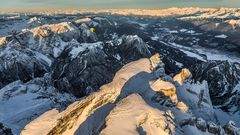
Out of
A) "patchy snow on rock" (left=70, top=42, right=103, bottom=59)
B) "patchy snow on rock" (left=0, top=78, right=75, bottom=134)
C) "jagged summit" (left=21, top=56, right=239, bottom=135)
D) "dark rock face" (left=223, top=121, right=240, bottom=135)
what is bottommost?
"patchy snow on rock" (left=0, top=78, right=75, bottom=134)

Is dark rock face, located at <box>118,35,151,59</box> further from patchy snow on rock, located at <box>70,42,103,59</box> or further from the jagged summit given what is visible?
the jagged summit

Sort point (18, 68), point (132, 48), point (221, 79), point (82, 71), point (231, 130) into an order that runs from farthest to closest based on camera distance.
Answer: point (18, 68), point (132, 48), point (82, 71), point (221, 79), point (231, 130)

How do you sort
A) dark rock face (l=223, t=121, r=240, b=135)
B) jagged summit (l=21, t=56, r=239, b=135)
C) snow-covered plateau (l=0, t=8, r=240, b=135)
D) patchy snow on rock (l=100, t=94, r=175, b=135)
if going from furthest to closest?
dark rock face (l=223, t=121, r=240, b=135) → snow-covered plateau (l=0, t=8, r=240, b=135) → jagged summit (l=21, t=56, r=239, b=135) → patchy snow on rock (l=100, t=94, r=175, b=135)

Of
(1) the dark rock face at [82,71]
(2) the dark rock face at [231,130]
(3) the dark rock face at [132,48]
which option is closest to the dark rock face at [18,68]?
(1) the dark rock face at [82,71]

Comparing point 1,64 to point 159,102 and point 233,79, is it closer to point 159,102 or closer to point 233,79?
point 233,79

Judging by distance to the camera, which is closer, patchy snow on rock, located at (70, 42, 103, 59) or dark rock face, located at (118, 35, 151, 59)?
patchy snow on rock, located at (70, 42, 103, 59)

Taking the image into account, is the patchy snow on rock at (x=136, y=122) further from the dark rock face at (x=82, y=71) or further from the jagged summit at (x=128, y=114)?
the dark rock face at (x=82, y=71)

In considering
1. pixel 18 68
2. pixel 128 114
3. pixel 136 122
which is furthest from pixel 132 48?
pixel 136 122

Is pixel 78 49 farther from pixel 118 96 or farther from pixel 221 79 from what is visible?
pixel 118 96

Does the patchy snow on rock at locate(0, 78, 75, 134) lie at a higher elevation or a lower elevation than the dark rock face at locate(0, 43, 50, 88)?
higher

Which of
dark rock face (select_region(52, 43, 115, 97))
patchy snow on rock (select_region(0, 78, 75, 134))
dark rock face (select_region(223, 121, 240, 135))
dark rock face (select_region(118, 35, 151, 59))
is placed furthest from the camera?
dark rock face (select_region(118, 35, 151, 59))

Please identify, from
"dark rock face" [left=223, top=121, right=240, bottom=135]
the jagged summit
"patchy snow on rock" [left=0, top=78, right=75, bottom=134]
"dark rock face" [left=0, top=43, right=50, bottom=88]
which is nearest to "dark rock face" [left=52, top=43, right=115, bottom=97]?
"patchy snow on rock" [left=0, top=78, right=75, bottom=134]
